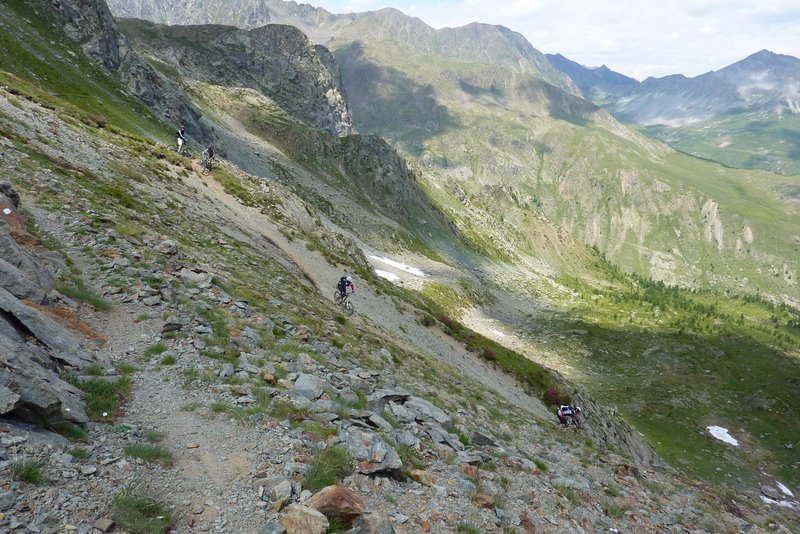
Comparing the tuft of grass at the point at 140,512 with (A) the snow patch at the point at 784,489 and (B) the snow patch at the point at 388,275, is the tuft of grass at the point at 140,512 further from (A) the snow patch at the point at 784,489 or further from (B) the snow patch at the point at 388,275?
(B) the snow patch at the point at 388,275

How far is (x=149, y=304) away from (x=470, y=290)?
281ft

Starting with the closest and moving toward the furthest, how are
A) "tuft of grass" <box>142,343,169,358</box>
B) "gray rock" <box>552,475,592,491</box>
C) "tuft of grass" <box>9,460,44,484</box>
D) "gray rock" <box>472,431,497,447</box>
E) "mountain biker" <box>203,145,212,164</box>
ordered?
1. "tuft of grass" <box>9,460,44,484</box>
2. "tuft of grass" <box>142,343,169,358</box>
3. "gray rock" <box>552,475,592,491</box>
4. "gray rock" <box>472,431,497,447</box>
5. "mountain biker" <box>203,145,212,164</box>

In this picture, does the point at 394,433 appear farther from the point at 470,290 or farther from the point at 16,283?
the point at 470,290

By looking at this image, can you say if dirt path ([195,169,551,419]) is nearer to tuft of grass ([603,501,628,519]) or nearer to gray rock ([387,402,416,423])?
gray rock ([387,402,416,423])

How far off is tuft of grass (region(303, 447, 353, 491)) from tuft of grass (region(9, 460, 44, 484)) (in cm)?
469

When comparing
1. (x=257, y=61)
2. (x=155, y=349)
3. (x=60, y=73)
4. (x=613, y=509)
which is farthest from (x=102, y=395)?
(x=257, y=61)

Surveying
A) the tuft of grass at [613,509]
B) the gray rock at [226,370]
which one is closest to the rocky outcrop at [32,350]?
the gray rock at [226,370]

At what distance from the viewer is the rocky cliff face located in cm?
13088

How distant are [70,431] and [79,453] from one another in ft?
2.70

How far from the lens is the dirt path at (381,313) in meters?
38.7

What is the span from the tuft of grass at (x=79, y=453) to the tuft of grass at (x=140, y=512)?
1.15m

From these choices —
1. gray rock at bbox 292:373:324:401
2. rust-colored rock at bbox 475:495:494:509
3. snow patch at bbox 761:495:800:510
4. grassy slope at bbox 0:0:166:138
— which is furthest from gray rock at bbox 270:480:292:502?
snow patch at bbox 761:495:800:510

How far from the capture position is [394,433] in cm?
1409

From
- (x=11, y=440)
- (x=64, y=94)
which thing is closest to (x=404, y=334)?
(x=11, y=440)
